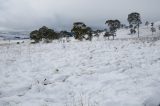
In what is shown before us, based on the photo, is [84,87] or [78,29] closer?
[84,87]

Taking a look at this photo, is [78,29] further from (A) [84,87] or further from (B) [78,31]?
(A) [84,87]

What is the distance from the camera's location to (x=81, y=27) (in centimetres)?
5084

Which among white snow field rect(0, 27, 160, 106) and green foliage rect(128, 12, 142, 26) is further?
green foliage rect(128, 12, 142, 26)

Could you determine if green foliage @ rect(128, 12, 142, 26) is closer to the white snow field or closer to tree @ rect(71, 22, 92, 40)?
Answer: tree @ rect(71, 22, 92, 40)

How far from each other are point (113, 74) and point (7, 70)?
15.0ft

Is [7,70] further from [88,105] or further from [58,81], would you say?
[88,105]

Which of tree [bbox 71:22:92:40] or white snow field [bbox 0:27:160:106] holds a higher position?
tree [bbox 71:22:92:40]

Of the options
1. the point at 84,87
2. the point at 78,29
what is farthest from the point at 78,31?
the point at 84,87

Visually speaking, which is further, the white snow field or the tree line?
the tree line

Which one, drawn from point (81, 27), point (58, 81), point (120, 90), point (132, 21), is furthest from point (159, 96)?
point (132, 21)

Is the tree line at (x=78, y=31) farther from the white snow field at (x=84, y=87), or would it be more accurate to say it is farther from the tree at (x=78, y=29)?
the white snow field at (x=84, y=87)

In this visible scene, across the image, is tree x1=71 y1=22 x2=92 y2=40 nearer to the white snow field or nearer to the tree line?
the tree line

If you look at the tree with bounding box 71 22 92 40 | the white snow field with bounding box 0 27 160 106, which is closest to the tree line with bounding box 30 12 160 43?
the tree with bounding box 71 22 92 40

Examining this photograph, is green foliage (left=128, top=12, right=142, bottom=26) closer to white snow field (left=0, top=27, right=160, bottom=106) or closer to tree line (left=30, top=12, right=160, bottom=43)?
tree line (left=30, top=12, right=160, bottom=43)
